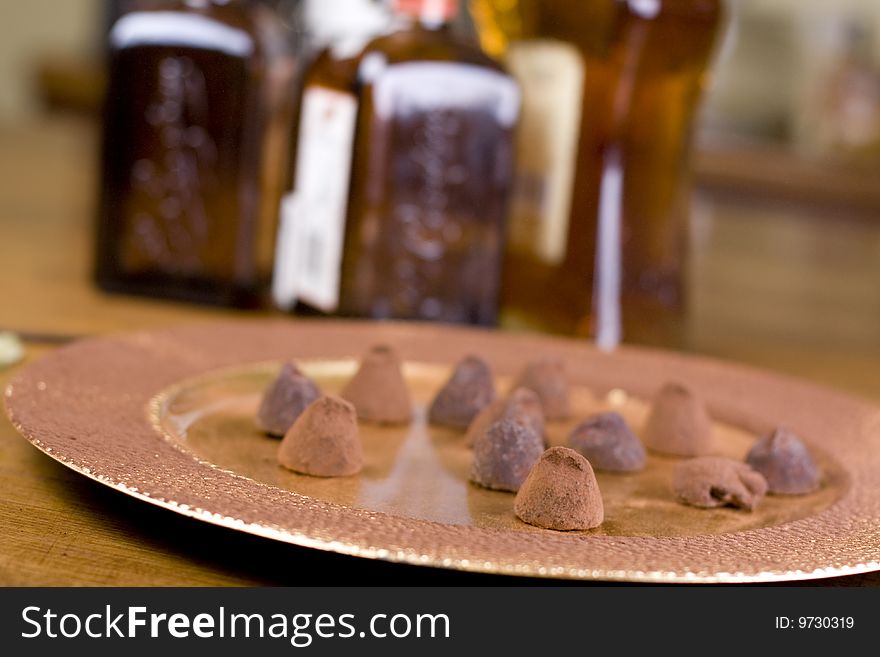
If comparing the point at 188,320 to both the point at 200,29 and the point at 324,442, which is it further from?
the point at 324,442

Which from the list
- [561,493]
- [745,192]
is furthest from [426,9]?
[745,192]

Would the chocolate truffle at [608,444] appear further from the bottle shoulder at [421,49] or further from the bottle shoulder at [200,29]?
the bottle shoulder at [200,29]

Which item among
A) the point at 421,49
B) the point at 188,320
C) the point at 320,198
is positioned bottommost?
the point at 188,320
